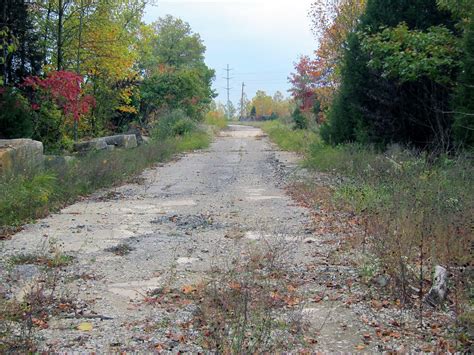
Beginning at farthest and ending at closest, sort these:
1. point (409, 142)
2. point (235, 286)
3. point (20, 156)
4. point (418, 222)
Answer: point (409, 142), point (20, 156), point (418, 222), point (235, 286)

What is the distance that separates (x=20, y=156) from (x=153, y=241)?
4.76 meters

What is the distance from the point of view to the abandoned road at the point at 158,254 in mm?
4117

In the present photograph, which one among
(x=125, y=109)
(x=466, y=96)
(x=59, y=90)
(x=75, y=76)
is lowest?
(x=125, y=109)

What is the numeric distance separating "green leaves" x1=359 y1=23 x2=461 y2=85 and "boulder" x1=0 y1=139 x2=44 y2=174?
7.43 meters

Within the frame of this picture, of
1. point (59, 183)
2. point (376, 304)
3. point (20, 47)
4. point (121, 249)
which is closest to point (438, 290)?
point (376, 304)

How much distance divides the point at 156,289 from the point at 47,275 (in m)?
1.11

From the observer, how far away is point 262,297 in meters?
4.49

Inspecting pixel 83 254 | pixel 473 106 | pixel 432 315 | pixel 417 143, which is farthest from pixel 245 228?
pixel 417 143

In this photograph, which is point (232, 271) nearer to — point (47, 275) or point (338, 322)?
point (338, 322)

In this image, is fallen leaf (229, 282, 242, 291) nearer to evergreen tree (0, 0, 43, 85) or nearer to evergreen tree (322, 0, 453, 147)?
evergreen tree (322, 0, 453, 147)

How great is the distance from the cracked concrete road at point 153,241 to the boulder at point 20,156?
1224 mm

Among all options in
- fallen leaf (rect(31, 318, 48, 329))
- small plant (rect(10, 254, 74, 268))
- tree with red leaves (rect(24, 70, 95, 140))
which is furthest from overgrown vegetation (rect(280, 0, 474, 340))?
tree with red leaves (rect(24, 70, 95, 140))

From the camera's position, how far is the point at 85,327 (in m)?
4.25

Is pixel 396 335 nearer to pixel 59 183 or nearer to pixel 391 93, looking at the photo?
pixel 59 183
